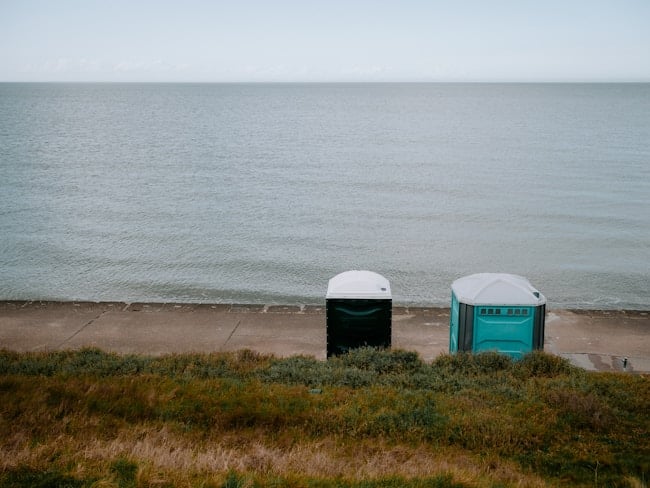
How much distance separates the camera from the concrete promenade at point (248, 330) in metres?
9.44

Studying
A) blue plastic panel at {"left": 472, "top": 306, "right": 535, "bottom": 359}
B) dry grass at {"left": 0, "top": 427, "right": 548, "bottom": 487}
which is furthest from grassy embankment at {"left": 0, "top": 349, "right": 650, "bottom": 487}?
blue plastic panel at {"left": 472, "top": 306, "right": 535, "bottom": 359}

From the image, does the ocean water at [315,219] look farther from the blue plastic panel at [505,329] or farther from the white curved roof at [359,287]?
the blue plastic panel at [505,329]

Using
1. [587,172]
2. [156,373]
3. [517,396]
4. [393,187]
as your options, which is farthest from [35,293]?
[587,172]

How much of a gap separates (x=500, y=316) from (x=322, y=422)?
2.65m

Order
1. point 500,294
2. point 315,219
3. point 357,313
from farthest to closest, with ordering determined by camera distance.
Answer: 1. point 315,219
2. point 357,313
3. point 500,294

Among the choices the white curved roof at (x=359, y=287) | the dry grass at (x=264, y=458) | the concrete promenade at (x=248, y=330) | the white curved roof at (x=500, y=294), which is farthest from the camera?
the concrete promenade at (x=248, y=330)

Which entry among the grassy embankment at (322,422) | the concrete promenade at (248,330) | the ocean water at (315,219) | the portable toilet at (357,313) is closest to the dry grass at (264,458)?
the grassy embankment at (322,422)

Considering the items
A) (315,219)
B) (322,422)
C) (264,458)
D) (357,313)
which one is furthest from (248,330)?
(315,219)

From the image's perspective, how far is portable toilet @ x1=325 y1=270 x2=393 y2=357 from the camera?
7543 mm

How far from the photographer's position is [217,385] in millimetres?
6637

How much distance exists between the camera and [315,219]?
1060 inches

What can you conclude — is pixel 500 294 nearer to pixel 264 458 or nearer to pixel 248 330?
pixel 264 458

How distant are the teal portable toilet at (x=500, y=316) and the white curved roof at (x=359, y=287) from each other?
2.85 ft

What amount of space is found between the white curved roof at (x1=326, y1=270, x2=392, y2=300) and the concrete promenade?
177 centimetres
